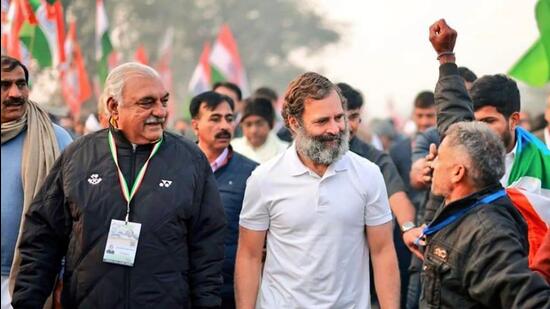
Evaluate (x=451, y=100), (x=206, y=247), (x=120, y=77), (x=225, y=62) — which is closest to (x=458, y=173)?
(x=451, y=100)

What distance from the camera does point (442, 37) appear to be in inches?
217

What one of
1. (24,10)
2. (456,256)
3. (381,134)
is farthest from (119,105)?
(381,134)

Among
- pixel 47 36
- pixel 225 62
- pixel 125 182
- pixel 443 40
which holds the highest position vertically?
pixel 225 62

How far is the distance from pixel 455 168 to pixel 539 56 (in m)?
4.87

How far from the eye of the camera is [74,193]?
556cm

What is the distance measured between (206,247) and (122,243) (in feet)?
1.52

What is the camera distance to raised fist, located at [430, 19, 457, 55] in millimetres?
5504

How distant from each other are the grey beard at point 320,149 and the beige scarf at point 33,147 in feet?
4.84

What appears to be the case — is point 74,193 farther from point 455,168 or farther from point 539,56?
point 539,56

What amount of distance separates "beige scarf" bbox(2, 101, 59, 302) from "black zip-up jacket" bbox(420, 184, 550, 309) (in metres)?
2.41

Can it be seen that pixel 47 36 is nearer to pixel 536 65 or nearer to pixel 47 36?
pixel 47 36

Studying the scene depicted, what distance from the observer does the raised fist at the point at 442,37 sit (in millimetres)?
5504

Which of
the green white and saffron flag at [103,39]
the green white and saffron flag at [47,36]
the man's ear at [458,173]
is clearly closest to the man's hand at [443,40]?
the man's ear at [458,173]

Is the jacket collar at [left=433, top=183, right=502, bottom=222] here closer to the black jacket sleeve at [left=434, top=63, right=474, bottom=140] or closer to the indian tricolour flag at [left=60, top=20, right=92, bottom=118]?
the black jacket sleeve at [left=434, top=63, right=474, bottom=140]
